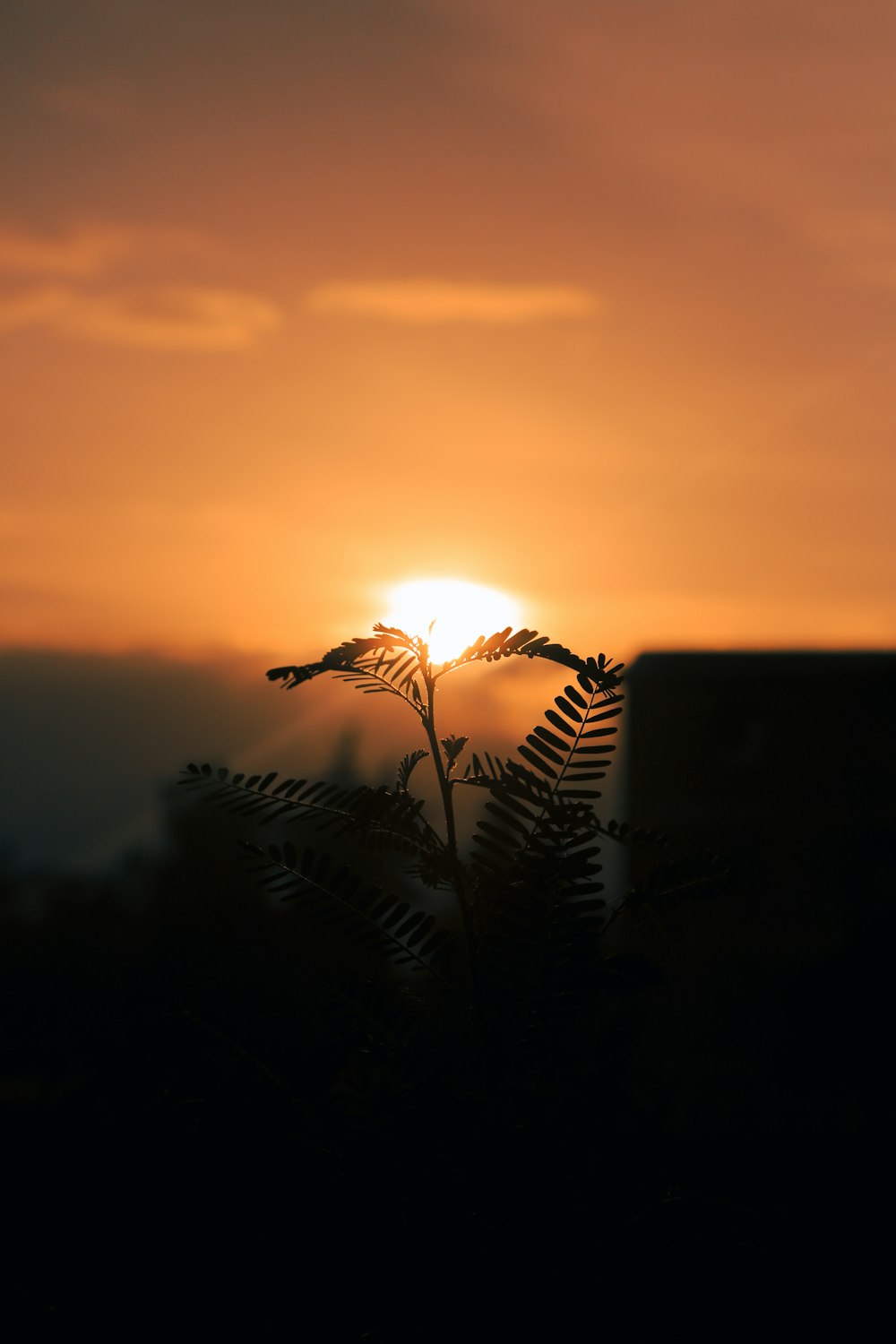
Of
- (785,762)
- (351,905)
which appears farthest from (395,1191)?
(785,762)

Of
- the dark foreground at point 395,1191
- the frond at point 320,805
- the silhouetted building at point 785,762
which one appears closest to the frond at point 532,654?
the frond at point 320,805

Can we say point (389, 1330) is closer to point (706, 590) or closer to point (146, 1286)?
point (146, 1286)

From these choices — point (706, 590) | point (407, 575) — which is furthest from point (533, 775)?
point (706, 590)

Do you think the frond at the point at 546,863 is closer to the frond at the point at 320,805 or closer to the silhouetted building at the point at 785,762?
the frond at the point at 320,805

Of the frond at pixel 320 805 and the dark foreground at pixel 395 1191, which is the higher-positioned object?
the frond at pixel 320 805

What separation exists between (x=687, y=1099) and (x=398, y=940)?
0.45 metres

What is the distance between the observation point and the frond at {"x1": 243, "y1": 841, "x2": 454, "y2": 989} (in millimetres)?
1045

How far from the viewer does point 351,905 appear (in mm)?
1047

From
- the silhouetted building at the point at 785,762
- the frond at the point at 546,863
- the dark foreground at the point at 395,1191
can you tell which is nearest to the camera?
the dark foreground at the point at 395,1191

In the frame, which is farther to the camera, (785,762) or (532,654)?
(785,762)

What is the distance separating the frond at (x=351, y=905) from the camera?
1045 mm

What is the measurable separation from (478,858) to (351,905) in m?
0.15

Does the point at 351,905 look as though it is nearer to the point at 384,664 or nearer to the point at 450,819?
the point at 450,819

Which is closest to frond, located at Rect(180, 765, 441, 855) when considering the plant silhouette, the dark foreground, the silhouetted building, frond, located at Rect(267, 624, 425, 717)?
the plant silhouette
